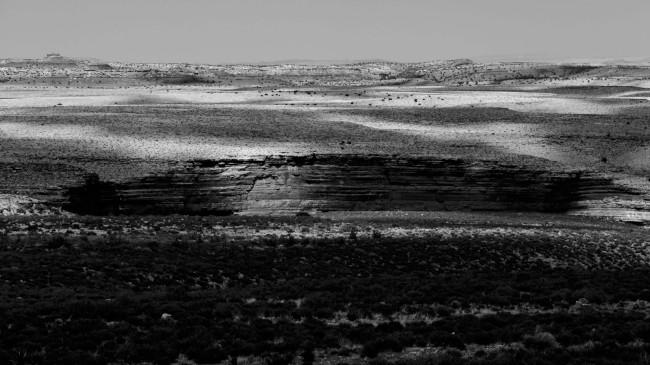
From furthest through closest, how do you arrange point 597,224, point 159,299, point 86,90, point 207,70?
point 207,70 → point 86,90 → point 597,224 → point 159,299

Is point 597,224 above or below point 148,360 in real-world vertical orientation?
below

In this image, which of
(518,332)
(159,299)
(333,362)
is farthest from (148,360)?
(518,332)

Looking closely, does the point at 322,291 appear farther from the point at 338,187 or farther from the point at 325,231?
the point at 338,187

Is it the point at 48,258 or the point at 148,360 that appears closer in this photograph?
the point at 148,360

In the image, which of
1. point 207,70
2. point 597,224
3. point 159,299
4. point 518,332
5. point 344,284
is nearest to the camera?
point 518,332

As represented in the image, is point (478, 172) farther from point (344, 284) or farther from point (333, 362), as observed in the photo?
point (333, 362)

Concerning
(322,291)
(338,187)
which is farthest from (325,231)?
(322,291)
